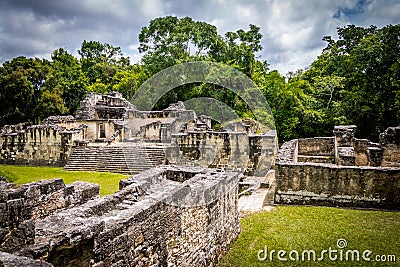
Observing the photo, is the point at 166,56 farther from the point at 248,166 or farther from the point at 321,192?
the point at 321,192

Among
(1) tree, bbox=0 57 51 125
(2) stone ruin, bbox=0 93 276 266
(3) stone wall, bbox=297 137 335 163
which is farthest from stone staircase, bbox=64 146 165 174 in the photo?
(1) tree, bbox=0 57 51 125

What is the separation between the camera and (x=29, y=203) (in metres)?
6.30

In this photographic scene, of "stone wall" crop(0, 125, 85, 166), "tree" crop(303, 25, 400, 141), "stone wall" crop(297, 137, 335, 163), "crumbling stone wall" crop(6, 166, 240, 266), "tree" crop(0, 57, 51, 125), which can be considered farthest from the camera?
"tree" crop(0, 57, 51, 125)

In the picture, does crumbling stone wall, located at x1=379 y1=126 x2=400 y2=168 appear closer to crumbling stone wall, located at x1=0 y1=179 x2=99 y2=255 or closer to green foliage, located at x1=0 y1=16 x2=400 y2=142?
green foliage, located at x1=0 y1=16 x2=400 y2=142

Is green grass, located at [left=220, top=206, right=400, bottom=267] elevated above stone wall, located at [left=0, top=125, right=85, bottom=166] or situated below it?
below

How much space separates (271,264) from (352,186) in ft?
16.3

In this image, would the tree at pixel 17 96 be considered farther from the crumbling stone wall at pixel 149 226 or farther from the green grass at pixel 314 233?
the green grass at pixel 314 233

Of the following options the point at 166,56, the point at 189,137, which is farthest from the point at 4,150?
the point at 166,56

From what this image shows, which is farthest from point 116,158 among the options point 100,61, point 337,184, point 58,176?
point 100,61

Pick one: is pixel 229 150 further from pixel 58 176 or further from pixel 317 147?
pixel 58 176

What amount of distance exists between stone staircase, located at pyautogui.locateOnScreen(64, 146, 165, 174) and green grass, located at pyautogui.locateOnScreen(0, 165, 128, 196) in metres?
0.85

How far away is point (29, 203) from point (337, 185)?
8.95m

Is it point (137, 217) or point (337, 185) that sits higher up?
point (137, 217)

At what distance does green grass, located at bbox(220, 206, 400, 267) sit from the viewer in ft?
22.7
